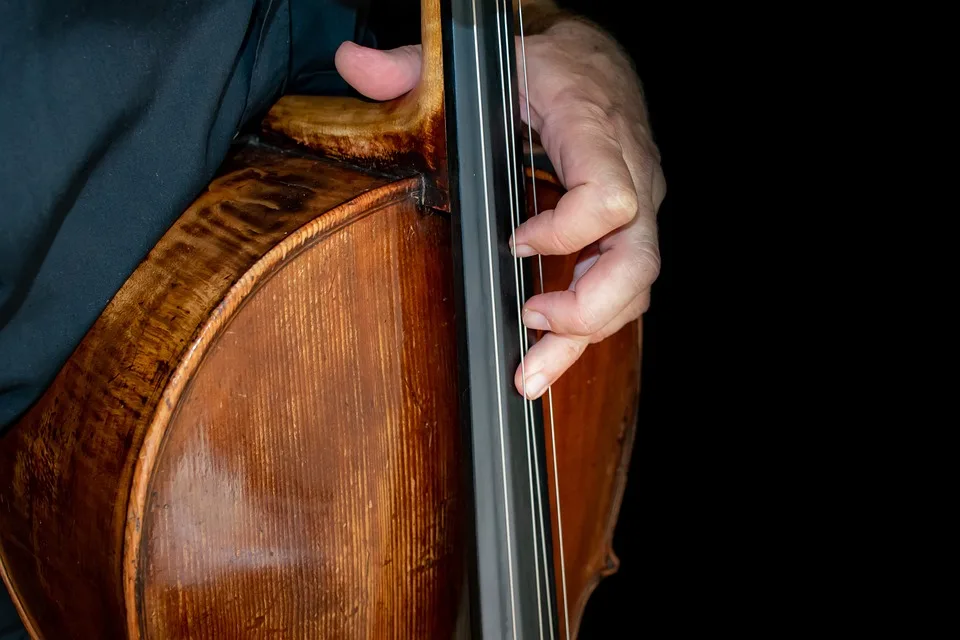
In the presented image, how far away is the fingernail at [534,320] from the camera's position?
59 cm

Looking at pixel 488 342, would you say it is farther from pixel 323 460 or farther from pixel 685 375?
pixel 685 375

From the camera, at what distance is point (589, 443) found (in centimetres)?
85

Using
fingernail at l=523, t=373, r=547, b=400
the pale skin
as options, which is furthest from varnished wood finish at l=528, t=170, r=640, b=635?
fingernail at l=523, t=373, r=547, b=400

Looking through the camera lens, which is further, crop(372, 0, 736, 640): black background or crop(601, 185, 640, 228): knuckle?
crop(372, 0, 736, 640): black background

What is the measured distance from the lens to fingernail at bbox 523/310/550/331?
0.59 metres

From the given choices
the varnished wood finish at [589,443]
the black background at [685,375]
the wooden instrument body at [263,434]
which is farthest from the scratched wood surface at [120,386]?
the black background at [685,375]

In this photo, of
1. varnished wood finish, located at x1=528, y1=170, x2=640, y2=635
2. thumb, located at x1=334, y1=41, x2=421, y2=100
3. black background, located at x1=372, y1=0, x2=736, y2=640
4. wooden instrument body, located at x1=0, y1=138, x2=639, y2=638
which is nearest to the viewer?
wooden instrument body, located at x1=0, y1=138, x2=639, y2=638

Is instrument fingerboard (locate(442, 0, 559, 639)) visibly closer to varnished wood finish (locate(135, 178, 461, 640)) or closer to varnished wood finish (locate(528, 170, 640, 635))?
varnished wood finish (locate(135, 178, 461, 640))

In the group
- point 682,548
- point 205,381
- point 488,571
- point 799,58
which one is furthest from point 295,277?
point 682,548

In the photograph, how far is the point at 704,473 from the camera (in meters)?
1.23

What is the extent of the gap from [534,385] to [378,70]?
0.81 feet

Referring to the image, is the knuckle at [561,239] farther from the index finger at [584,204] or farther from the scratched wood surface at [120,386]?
the scratched wood surface at [120,386]

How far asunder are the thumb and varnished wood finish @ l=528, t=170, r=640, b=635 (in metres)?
0.16

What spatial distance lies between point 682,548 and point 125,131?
1.00 metres
